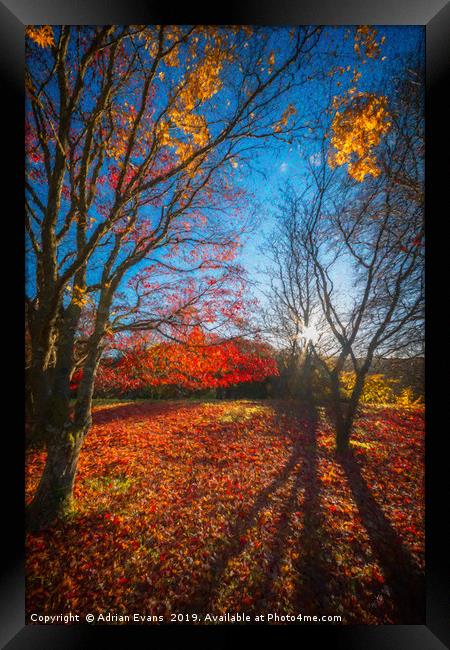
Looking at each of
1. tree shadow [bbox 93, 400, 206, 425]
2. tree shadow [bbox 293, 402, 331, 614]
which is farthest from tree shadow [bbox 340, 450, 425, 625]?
tree shadow [bbox 93, 400, 206, 425]

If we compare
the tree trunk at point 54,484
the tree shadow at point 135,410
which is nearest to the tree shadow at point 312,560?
the tree trunk at point 54,484

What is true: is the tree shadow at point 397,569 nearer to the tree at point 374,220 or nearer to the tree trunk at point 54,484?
the tree at point 374,220

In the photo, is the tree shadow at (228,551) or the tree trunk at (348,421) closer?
the tree shadow at (228,551)

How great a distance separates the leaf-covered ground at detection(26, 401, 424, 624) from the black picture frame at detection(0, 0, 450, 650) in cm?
15

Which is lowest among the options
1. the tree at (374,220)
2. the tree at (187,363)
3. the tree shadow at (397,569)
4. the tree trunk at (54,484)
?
the tree shadow at (397,569)

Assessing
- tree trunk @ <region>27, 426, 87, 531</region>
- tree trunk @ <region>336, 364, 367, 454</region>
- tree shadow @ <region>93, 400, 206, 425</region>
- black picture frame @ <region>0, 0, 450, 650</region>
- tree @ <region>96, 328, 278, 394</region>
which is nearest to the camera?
black picture frame @ <region>0, 0, 450, 650</region>

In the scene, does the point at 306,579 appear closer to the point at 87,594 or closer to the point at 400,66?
the point at 87,594

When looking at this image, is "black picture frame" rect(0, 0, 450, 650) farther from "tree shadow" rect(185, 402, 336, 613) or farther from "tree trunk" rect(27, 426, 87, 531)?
"tree shadow" rect(185, 402, 336, 613)

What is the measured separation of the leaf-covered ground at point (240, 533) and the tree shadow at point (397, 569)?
0.04ft

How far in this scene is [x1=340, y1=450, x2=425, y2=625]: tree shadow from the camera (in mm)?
1959
